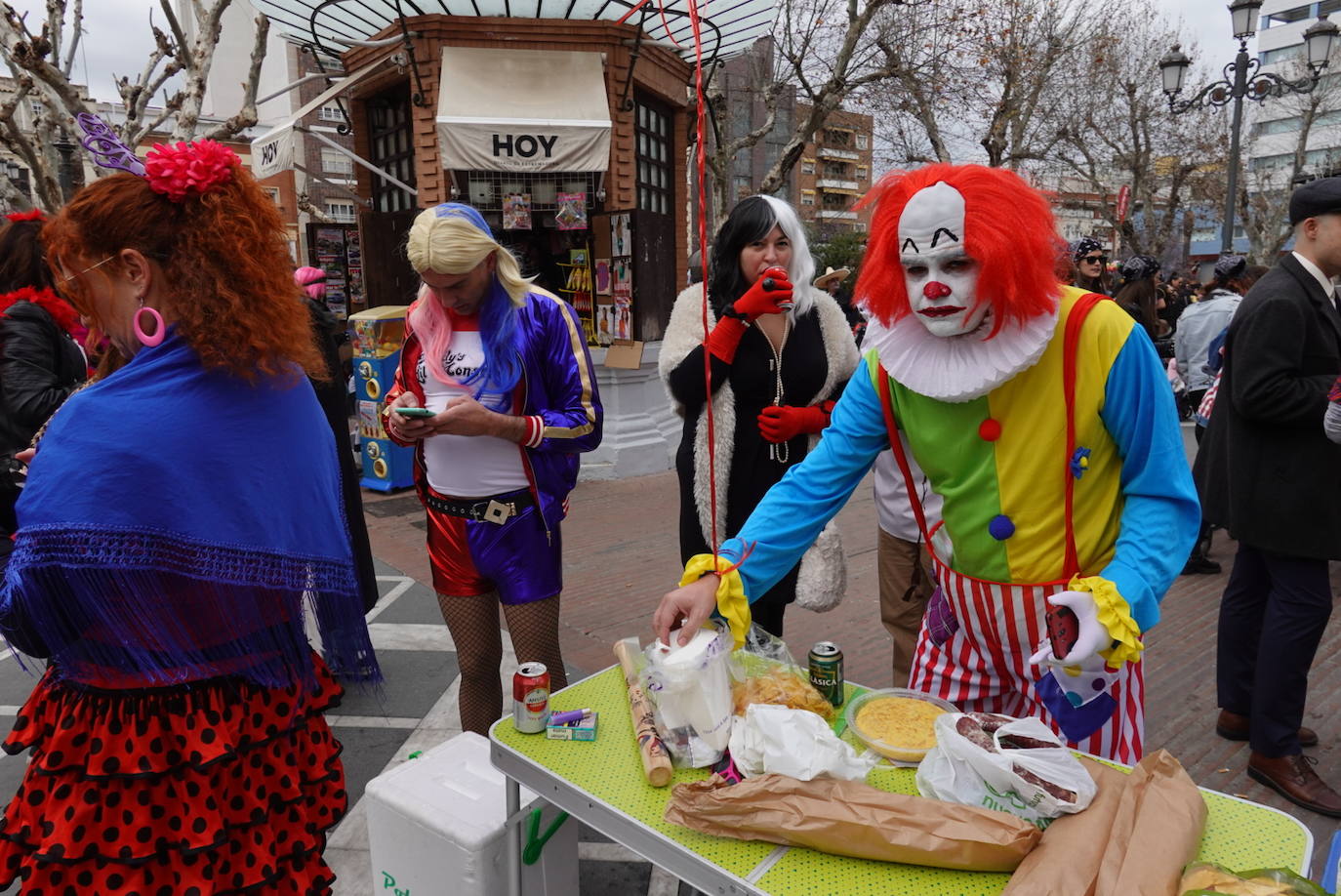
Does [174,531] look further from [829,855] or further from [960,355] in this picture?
[960,355]

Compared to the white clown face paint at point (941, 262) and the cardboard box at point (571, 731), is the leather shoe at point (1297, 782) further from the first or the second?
the cardboard box at point (571, 731)

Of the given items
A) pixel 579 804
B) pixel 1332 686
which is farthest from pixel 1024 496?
pixel 1332 686

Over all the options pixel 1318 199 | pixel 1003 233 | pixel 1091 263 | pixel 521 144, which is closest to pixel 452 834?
pixel 1003 233

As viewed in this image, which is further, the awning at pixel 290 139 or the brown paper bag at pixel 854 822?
the awning at pixel 290 139

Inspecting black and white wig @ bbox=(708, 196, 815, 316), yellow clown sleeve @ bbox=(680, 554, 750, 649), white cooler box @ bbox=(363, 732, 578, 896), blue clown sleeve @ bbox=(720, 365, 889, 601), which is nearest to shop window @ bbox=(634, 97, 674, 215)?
black and white wig @ bbox=(708, 196, 815, 316)

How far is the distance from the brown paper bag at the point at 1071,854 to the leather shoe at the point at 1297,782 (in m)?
2.01

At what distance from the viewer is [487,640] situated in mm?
2646

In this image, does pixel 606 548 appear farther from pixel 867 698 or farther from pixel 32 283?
pixel 867 698

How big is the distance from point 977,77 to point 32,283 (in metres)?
14.5

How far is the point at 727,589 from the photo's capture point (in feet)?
5.43

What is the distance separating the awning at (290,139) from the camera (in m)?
8.38

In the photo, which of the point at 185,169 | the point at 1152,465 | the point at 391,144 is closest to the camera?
the point at 185,169

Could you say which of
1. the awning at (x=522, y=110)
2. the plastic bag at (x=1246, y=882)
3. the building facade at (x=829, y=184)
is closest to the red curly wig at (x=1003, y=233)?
the plastic bag at (x=1246, y=882)

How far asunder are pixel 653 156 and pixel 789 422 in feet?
24.0
